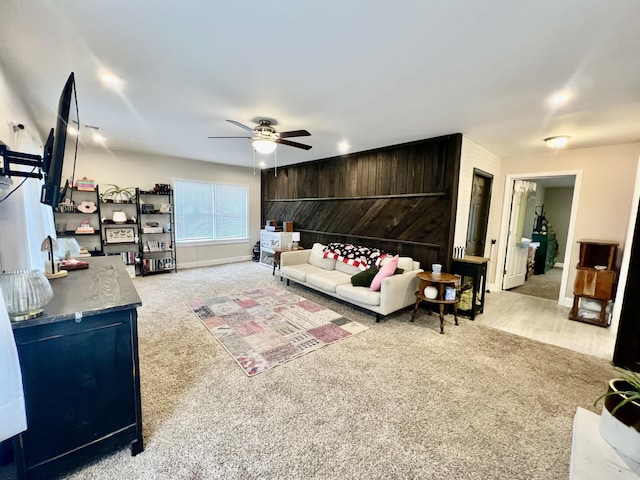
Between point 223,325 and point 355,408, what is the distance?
194cm

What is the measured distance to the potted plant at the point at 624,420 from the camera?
0.88m

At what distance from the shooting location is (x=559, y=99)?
241cm

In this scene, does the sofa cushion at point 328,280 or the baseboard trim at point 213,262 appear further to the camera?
the baseboard trim at point 213,262

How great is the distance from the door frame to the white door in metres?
0.10

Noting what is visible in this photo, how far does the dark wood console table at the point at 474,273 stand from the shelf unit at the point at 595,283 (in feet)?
4.06

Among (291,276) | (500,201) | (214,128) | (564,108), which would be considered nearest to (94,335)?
(214,128)

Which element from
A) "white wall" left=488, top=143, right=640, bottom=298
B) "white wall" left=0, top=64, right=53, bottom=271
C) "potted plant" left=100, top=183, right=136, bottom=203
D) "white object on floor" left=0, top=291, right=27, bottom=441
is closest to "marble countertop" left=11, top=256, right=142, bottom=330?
"white object on floor" left=0, top=291, right=27, bottom=441

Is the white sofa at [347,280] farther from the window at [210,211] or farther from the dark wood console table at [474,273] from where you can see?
the window at [210,211]

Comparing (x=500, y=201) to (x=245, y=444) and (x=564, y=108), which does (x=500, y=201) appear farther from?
(x=245, y=444)

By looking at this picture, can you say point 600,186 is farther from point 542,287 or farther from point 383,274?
point 383,274

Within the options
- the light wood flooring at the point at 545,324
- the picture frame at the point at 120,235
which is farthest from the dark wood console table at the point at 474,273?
the picture frame at the point at 120,235

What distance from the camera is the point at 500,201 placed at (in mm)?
4832

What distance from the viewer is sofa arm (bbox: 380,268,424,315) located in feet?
10.8

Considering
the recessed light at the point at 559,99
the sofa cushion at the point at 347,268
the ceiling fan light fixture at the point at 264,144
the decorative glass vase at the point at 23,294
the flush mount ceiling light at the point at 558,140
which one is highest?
the recessed light at the point at 559,99
